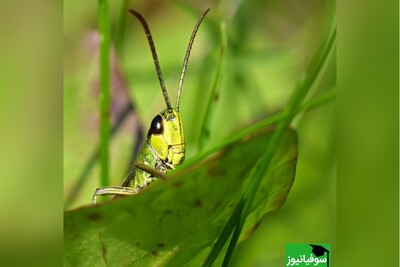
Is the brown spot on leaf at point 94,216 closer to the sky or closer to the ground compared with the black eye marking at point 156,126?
closer to the ground

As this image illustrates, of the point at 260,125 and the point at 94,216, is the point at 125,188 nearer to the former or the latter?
the point at 94,216

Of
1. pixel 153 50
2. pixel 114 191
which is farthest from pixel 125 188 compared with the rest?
pixel 153 50

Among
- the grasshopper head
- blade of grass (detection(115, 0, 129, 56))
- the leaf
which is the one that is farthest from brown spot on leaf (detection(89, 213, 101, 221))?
blade of grass (detection(115, 0, 129, 56))

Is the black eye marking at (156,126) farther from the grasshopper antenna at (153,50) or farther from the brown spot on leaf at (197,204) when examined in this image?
the brown spot on leaf at (197,204)

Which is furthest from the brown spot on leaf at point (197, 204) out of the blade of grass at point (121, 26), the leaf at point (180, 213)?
the blade of grass at point (121, 26)
